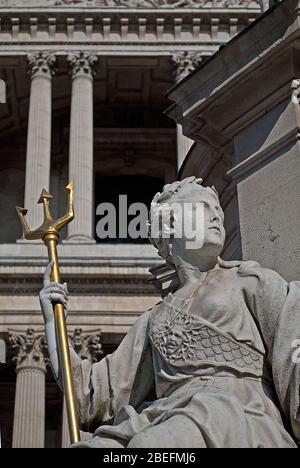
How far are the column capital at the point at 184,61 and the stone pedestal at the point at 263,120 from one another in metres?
25.5

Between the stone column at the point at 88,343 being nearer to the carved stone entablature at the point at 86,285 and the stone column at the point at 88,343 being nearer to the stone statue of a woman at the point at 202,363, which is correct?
the carved stone entablature at the point at 86,285

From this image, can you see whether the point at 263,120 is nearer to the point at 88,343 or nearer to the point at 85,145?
the point at 88,343

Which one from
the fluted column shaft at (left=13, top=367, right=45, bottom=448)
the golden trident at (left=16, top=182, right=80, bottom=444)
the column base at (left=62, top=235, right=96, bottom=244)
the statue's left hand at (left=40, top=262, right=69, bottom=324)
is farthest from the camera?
the column base at (left=62, top=235, right=96, bottom=244)

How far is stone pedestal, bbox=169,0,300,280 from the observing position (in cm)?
526

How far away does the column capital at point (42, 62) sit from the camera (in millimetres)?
31266

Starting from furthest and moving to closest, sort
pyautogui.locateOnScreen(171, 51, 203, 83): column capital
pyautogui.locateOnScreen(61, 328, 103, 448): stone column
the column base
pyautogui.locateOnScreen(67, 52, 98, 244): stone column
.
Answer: pyautogui.locateOnScreen(171, 51, 203, 83): column capital, pyautogui.locateOnScreen(67, 52, 98, 244): stone column, the column base, pyautogui.locateOnScreen(61, 328, 103, 448): stone column

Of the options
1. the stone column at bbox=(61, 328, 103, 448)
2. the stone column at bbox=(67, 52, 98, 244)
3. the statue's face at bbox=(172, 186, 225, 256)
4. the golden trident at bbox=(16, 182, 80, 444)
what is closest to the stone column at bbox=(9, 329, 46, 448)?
the stone column at bbox=(61, 328, 103, 448)

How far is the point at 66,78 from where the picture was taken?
32.6 metres

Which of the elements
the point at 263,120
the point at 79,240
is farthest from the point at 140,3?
the point at 263,120

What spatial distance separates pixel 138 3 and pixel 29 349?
1354cm

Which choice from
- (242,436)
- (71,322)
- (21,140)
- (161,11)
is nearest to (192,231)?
(242,436)

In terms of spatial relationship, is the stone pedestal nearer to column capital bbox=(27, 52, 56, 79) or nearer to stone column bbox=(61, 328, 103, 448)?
stone column bbox=(61, 328, 103, 448)

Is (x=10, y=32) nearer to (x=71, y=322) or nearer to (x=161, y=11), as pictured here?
(x=161, y=11)

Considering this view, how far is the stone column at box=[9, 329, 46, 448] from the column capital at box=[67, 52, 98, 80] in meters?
10.2
